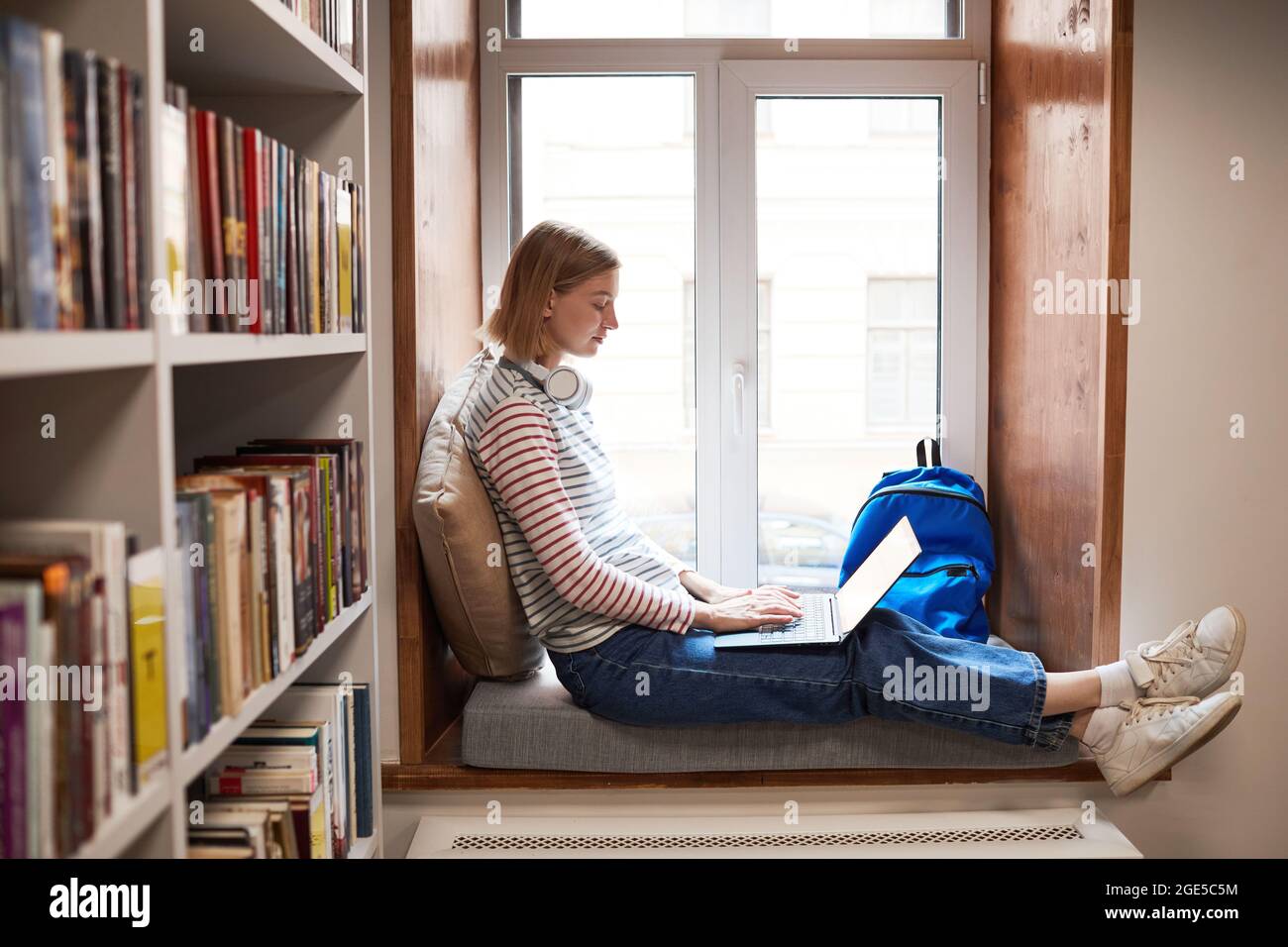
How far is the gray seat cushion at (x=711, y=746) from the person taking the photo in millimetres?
1827

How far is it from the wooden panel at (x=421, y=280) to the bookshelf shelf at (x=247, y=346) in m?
0.32

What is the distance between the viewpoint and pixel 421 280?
184 centimetres

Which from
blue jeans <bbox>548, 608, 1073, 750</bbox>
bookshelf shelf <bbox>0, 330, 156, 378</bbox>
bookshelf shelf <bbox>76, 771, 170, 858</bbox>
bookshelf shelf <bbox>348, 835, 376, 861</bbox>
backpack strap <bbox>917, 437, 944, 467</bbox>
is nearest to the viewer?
bookshelf shelf <bbox>0, 330, 156, 378</bbox>

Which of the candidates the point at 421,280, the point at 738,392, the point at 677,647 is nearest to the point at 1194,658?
the point at 677,647

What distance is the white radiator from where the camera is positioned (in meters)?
1.70

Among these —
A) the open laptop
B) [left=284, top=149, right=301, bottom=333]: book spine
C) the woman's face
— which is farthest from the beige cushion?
[left=284, top=149, right=301, bottom=333]: book spine

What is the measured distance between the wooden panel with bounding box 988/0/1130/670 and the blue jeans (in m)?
0.23

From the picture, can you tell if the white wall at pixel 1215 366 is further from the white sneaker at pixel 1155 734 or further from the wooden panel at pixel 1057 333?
the white sneaker at pixel 1155 734

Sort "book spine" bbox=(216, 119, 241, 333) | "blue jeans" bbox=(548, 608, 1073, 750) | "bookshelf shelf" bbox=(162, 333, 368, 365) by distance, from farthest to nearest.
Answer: "blue jeans" bbox=(548, 608, 1073, 750)
"book spine" bbox=(216, 119, 241, 333)
"bookshelf shelf" bbox=(162, 333, 368, 365)

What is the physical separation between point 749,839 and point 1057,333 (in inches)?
42.3

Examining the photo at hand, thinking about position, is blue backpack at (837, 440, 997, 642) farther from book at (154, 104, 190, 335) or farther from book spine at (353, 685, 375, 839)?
book at (154, 104, 190, 335)

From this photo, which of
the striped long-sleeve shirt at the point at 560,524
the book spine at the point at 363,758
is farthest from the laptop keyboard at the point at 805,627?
the book spine at the point at 363,758

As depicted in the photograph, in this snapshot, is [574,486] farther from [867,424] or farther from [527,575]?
[867,424]
